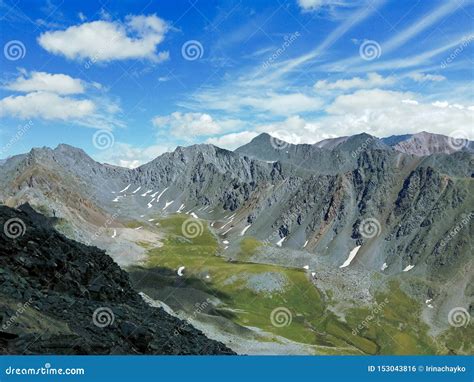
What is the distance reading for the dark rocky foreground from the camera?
2572 centimetres

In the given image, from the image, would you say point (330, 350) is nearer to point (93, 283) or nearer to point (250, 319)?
point (250, 319)

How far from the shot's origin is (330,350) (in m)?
106

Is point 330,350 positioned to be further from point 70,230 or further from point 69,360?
point 70,230

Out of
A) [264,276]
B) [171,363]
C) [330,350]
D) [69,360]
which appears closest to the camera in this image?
[69,360]

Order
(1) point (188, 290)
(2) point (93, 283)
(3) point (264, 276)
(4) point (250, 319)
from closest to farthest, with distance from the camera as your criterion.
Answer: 1. (2) point (93, 283)
2. (4) point (250, 319)
3. (1) point (188, 290)
4. (3) point (264, 276)

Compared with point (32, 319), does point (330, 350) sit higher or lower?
higher

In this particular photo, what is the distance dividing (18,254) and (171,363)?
19.4 metres

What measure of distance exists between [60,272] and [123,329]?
10808mm

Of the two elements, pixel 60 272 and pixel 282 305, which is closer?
pixel 60 272

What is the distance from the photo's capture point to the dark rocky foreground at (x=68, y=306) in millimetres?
25719

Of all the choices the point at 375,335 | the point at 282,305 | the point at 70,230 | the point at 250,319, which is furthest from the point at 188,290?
the point at 375,335

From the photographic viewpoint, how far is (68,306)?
34.4m

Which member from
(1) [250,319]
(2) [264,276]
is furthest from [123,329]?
(2) [264,276]

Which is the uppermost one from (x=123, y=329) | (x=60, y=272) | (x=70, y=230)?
(x=70, y=230)
